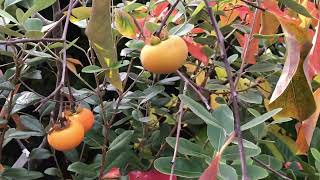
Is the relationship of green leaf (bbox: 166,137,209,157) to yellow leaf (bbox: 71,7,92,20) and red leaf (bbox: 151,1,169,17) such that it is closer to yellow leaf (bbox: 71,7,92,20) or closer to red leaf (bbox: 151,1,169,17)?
yellow leaf (bbox: 71,7,92,20)

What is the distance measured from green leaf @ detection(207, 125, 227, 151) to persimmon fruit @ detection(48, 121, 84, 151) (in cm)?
24

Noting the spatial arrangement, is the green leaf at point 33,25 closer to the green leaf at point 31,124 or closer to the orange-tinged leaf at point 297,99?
the green leaf at point 31,124

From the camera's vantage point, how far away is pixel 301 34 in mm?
561

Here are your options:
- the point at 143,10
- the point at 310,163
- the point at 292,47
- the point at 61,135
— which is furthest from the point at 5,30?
the point at 310,163

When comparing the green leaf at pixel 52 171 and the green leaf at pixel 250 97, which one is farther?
the green leaf at pixel 52 171

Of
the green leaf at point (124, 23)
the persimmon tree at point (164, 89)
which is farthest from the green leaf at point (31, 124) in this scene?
the green leaf at point (124, 23)

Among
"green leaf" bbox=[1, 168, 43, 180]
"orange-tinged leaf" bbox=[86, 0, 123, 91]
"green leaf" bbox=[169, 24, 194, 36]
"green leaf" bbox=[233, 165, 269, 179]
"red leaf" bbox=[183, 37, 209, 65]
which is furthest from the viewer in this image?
"green leaf" bbox=[1, 168, 43, 180]

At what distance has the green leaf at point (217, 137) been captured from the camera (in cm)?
59

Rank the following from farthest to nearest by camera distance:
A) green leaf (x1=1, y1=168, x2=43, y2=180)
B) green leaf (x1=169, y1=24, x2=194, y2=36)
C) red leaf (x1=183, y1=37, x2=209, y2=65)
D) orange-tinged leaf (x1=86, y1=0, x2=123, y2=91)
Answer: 1. green leaf (x1=1, y1=168, x2=43, y2=180)
2. red leaf (x1=183, y1=37, x2=209, y2=65)
3. green leaf (x1=169, y1=24, x2=194, y2=36)
4. orange-tinged leaf (x1=86, y1=0, x2=123, y2=91)

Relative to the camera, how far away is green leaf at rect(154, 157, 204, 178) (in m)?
0.66

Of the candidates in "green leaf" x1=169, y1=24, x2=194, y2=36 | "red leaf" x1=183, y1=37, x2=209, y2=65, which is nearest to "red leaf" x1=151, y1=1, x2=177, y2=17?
"red leaf" x1=183, y1=37, x2=209, y2=65

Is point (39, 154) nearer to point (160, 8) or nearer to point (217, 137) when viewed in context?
point (160, 8)

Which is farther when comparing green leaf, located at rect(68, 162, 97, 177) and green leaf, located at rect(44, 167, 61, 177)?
green leaf, located at rect(44, 167, 61, 177)

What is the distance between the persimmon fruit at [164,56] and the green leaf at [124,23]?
12 centimetres
